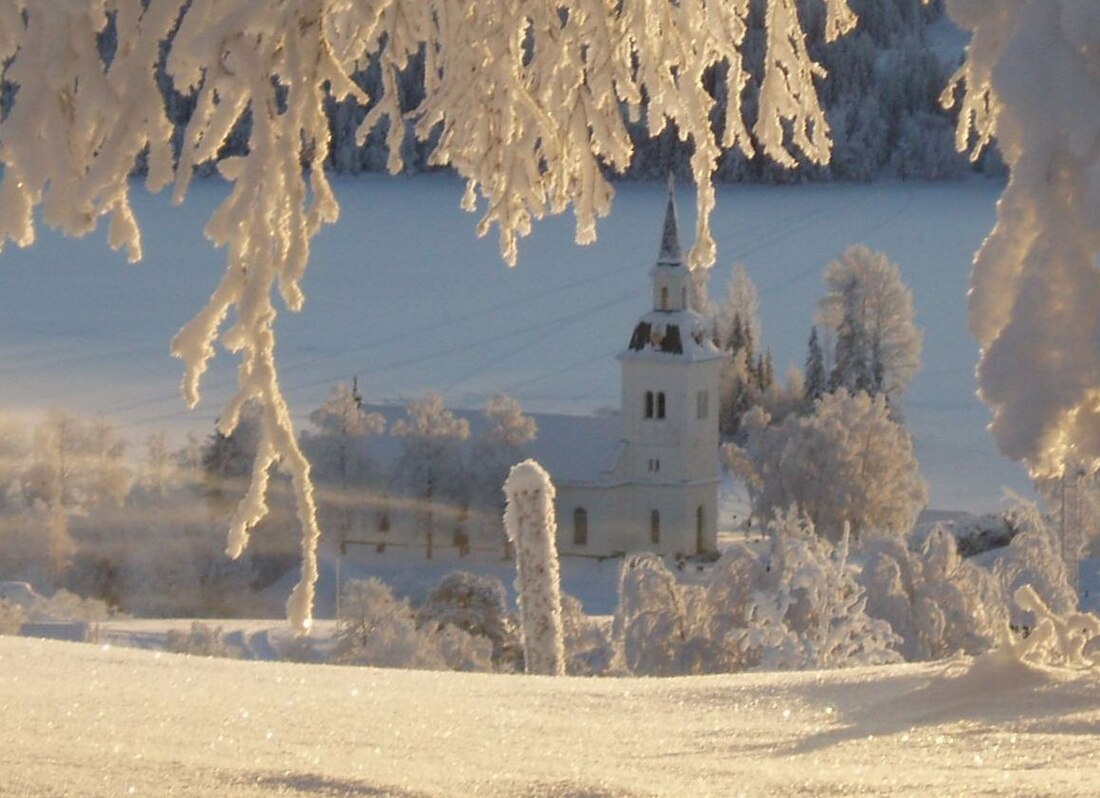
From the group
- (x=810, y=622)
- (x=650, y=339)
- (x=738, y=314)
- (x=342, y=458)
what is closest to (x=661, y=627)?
(x=810, y=622)

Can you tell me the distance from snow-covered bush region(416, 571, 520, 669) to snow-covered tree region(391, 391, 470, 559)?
517 inches

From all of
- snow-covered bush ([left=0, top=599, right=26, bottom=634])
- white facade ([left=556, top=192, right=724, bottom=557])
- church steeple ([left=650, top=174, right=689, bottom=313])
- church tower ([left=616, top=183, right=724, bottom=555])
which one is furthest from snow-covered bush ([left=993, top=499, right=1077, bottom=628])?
church tower ([left=616, top=183, right=724, bottom=555])

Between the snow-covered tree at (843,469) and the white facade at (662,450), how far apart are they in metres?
3.07

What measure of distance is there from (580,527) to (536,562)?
2773 cm

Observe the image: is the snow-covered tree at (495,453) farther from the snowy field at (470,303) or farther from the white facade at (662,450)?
the snowy field at (470,303)

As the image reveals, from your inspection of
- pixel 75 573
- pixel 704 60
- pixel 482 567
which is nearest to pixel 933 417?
pixel 482 567

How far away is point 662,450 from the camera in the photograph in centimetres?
3547

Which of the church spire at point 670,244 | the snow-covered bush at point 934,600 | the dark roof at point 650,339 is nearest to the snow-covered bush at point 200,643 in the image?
the snow-covered bush at point 934,600

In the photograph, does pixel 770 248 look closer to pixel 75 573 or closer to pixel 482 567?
pixel 482 567

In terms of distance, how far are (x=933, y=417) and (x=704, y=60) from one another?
3150 cm

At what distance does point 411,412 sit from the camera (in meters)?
33.3

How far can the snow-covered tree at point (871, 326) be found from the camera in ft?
121

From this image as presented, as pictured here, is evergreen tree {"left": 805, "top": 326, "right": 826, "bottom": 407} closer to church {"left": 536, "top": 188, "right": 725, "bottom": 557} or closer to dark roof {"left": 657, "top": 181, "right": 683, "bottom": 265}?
church {"left": 536, "top": 188, "right": 725, "bottom": 557}

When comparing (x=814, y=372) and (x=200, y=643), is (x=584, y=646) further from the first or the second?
(x=814, y=372)
